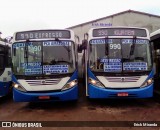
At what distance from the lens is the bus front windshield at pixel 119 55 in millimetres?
10180

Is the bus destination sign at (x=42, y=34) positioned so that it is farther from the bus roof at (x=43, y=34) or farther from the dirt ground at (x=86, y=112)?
the dirt ground at (x=86, y=112)

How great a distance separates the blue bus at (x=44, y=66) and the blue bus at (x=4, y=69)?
1.76m

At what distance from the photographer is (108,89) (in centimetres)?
1009

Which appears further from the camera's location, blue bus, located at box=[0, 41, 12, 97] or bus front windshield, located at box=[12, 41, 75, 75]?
blue bus, located at box=[0, 41, 12, 97]

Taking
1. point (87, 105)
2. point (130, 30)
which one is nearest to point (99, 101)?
point (87, 105)

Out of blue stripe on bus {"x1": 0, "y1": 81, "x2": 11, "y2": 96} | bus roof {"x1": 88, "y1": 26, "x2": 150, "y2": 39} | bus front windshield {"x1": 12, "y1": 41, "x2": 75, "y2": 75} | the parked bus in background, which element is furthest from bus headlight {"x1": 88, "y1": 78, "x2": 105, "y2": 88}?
blue stripe on bus {"x1": 0, "y1": 81, "x2": 11, "y2": 96}

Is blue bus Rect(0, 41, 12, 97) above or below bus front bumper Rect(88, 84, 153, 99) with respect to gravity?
above

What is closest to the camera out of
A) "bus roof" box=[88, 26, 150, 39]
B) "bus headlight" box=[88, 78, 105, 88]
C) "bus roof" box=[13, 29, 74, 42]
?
"bus headlight" box=[88, 78, 105, 88]

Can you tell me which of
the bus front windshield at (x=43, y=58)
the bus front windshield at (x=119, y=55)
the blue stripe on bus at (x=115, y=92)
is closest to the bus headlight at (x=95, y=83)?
the blue stripe on bus at (x=115, y=92)

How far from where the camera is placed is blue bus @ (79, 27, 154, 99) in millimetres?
10070

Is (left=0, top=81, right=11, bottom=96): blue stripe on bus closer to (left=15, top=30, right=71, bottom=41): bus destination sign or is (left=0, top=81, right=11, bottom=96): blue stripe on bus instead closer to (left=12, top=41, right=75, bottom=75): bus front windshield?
(left=12, top=41, right=75, bottom=75): bus front windshield

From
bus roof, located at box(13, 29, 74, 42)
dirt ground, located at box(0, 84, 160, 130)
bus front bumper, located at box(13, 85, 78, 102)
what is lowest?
dirt ground, located at box(0, 84, 160, 130)

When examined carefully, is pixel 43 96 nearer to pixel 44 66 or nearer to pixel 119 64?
pixel 44 66

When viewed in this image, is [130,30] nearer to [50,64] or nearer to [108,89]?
[108,89]
